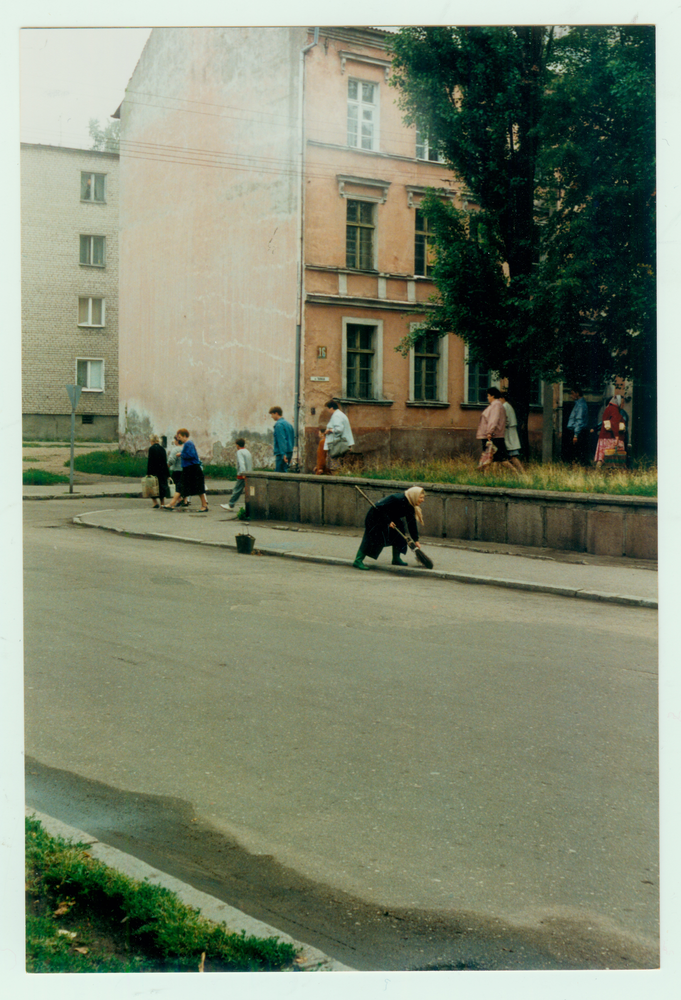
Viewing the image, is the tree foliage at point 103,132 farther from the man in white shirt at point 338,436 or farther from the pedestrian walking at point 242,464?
the pedestrian walking at point 242,464

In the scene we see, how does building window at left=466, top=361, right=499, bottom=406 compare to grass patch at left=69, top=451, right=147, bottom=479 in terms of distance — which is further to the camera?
building window at left=466, top=361, right=499, bottom=406

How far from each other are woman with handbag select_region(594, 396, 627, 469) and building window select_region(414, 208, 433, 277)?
6.48 m

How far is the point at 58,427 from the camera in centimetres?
660

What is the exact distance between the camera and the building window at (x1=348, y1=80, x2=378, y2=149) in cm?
1720

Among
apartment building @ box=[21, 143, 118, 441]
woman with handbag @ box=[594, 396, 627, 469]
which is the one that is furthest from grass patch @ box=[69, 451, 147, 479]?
woman with handbag @ box=[594, 396, 627, 469]

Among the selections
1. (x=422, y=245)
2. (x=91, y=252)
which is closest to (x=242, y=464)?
(x=422, y=245)

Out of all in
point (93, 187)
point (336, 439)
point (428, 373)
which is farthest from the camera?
point (428, 373)

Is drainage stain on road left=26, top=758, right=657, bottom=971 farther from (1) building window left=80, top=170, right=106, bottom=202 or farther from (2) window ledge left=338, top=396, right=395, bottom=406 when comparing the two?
(2) window ledge left=338, top=396, right=395, bottom=406

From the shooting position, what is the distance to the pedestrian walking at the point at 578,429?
1456cm

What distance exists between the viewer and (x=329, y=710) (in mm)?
5512

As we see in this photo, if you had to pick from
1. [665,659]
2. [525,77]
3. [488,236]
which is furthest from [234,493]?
[665,659]

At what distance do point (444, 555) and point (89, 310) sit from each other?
572cm

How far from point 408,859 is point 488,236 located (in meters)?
13.8

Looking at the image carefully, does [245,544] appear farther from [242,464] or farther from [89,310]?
[89,310]
